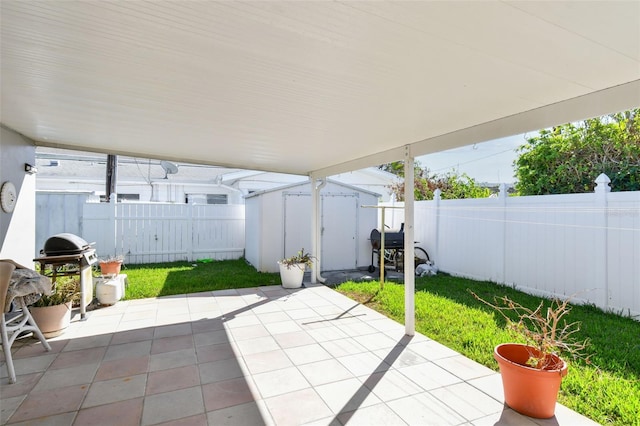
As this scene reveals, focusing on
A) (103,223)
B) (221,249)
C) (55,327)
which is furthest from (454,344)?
(103,223)

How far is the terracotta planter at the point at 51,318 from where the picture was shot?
12.1 feet

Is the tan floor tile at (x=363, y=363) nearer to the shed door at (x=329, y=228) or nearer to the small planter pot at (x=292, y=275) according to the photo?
the small planter pot at (x=292, y=275)

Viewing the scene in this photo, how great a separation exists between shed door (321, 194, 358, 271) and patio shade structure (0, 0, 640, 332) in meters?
4.58

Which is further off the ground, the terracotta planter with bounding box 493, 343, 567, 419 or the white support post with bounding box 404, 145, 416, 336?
the white support post with bounding box 404, 145, 416, 336

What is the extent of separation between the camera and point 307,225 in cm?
809

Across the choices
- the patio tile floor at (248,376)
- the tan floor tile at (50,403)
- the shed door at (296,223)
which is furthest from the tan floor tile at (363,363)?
the shed door at (296,223)

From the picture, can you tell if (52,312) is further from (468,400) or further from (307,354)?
(468,400)

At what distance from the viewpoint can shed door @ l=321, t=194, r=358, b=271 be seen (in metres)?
8.05

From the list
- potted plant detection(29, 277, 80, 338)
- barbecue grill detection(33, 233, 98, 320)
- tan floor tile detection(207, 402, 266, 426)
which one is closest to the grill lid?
barbecue grill detection(33, 233, 98, 320)

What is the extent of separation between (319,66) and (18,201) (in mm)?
4156

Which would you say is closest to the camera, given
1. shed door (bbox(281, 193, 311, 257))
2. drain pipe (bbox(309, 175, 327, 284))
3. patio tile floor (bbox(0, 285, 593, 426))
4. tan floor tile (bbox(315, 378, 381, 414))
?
patio tile floor (bbox(0, 285, 593, 426))

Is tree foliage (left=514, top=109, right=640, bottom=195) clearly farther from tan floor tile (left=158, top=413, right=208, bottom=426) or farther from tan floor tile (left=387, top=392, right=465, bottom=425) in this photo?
tan floor tile (left=158, top=413, right=208, bottom=426)

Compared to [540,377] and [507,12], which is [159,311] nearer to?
[540,377]

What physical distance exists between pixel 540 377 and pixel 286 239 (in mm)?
6117
